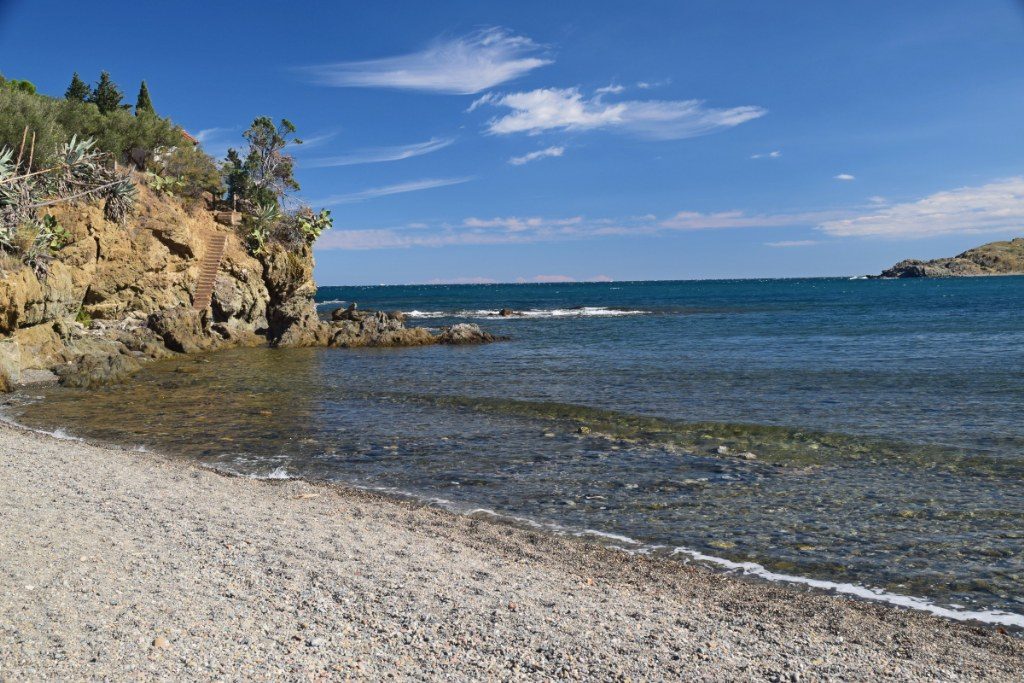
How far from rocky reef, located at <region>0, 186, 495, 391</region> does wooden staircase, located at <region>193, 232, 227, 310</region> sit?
30cm

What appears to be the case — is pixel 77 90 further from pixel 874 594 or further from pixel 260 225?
pixel 874 594

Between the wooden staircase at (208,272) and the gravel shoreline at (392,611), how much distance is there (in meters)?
30.1

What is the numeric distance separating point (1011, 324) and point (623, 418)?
37542 mm

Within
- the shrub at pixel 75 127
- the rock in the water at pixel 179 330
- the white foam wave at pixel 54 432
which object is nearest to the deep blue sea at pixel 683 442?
the white foam wave at pixel 54 432

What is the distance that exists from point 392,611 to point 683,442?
899 cm

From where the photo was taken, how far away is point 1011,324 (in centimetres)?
4147

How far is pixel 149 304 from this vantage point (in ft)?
111

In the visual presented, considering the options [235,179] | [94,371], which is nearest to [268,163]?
[235,179]

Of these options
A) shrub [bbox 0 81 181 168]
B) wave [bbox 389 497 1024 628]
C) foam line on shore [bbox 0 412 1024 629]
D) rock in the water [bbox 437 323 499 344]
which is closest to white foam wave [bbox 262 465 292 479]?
foam line on shore [bbox 0 412 1024 629]

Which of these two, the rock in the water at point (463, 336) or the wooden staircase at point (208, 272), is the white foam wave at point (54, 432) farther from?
the rock in the water at point (463, 336)

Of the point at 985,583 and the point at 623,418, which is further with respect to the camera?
the point at 623,418

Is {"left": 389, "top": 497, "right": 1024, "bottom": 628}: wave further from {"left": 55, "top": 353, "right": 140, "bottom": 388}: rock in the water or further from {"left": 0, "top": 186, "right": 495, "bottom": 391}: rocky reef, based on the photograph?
{"left": 0, "top": 186, "right": 495, "bottom": 391}: rocky reef

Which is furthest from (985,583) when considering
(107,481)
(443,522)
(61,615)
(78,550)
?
(107,481)

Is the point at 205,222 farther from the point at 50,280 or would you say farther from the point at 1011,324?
the point at 1011,324
